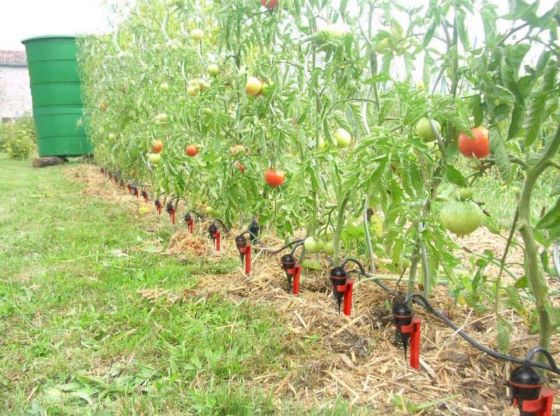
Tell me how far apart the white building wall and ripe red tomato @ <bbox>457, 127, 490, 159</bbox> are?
94.5ft

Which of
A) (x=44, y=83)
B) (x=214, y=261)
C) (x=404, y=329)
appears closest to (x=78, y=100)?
(x=44, y=83)

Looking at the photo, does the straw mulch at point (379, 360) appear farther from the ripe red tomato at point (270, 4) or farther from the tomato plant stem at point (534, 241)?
the ripe red tomato at point (270, 4)

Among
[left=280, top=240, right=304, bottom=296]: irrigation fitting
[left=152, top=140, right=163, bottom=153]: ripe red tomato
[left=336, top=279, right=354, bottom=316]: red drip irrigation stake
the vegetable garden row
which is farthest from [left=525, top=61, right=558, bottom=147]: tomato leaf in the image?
[left=152, top=140, right=163, bottom=153]: ripe red tomato

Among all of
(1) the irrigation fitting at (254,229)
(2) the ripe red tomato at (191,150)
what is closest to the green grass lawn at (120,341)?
(1) the irrigation fitting at (254,229)

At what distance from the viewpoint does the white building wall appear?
2691 cm

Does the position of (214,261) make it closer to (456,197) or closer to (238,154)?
(238,154)

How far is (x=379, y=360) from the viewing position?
6.38 ft

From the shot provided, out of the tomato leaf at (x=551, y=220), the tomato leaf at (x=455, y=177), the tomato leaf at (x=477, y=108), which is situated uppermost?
the tomato leaf at (x=477, y=108)

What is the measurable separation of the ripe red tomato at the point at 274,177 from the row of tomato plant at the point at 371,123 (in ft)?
0.03

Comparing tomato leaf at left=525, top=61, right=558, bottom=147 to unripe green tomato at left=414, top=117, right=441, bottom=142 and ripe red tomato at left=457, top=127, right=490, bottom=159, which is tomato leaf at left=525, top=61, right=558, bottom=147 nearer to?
ripe red tomato at left=457, top=127, right=490, bottom=159

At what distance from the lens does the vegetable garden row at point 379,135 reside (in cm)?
129

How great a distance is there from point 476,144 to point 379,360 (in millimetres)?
924

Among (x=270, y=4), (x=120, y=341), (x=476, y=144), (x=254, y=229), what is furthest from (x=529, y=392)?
Result: (x=254, y=229)

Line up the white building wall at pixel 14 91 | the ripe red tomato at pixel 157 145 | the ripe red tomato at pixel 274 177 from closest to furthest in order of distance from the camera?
the ripe red tomato at pixel 274 177 < the ripe red tomato at pixel 157 145 < the white building wall at pixel 14 91
